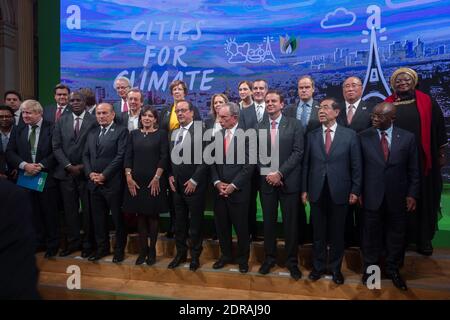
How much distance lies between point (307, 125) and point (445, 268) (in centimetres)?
154

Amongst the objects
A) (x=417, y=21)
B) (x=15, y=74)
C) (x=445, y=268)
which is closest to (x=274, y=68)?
(x=417, y=21)

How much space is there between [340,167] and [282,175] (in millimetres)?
434

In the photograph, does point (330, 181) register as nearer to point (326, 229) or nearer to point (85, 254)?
point (326, 229)

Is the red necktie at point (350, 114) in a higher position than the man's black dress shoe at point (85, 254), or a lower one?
higher

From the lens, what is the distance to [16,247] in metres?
0.97

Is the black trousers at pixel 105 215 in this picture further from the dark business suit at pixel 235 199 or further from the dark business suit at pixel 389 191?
the dark business suit at pixel 389 191

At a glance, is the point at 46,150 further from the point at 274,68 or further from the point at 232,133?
the point at 274,68

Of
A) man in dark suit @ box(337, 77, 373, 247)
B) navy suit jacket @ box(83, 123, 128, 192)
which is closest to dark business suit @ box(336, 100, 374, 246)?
man in dark suit @ box(337, 77, 373, 247)

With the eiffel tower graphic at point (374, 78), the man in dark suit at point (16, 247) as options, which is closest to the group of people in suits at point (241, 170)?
the eiffel tower graphic at point (374, 78)

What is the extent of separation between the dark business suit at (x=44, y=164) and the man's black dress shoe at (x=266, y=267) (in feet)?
6.47

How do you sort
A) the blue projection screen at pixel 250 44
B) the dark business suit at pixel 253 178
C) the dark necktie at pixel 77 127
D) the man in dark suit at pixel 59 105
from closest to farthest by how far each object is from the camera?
the dark business suit at pixel 253 178 < the dark necktie at pixel 77 127 < the man in dark suit at pixel 59 105 < the blue projection screen at pixel 250 44

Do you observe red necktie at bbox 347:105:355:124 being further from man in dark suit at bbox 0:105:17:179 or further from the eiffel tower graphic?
man in dark suit at bbox 0:105:17:179

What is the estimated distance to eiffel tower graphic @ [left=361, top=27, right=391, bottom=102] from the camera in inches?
187

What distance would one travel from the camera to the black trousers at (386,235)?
2977 millimetres
